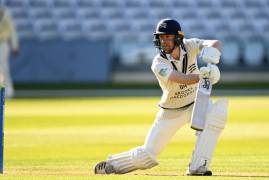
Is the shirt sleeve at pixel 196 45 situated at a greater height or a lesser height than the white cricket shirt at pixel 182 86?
greater

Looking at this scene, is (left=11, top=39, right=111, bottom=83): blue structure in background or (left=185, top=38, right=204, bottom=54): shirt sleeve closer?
(left=185, top=38, right=204, bottom=54): shirt sleeve

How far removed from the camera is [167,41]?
26.8 ft

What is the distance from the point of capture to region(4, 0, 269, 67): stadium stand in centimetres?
2444

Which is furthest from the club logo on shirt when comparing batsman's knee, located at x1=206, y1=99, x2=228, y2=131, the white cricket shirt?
batsman's knee, located at x1=206, y1=99, x2=228, y2=131

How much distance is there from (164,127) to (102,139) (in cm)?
328

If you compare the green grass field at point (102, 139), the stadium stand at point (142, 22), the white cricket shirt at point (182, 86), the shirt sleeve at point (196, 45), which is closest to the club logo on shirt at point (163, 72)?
the white cricket shirt at point (182, 86)

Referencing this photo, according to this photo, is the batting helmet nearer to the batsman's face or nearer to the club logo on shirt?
the batsman's face

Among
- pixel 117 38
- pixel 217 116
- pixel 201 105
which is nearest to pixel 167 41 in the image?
pixel 201 105

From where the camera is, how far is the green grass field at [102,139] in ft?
27.7

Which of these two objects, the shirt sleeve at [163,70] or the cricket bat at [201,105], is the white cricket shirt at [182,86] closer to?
the shirt sleeve at [163,70]

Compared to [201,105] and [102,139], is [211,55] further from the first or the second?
[102,139]

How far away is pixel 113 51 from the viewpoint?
2409 centimetres

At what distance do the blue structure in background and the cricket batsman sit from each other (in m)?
14.5

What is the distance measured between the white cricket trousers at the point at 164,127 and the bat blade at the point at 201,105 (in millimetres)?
452
